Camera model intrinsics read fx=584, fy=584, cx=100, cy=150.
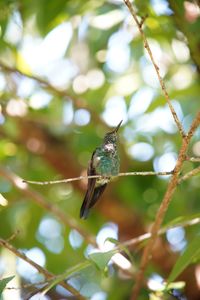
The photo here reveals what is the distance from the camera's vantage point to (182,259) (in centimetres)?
264

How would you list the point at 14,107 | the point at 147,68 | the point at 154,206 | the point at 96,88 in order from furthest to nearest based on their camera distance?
the point at 147,68 → the point at 96,88 → the point at 14,107 → the point at 154,206

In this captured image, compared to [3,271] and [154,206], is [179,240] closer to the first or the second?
[154,206]

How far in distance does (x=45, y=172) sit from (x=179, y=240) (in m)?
1.20

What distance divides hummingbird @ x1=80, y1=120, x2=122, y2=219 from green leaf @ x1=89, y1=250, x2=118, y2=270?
0.57 meters

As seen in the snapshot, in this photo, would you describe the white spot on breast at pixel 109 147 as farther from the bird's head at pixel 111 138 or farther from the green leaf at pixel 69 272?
the green leaf at pixel 69 272

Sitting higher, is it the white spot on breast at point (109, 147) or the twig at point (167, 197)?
the white spot on breast at point (109, 147)

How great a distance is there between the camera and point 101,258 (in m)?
2.33

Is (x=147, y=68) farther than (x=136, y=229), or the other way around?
(x=147, y=68)

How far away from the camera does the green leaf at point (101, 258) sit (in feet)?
7.43

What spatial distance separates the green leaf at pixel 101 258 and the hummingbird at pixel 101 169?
57cm

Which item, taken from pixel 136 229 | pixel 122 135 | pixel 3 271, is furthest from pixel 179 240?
pixel 3 271

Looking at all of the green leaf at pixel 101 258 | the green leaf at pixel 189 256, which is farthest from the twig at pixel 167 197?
the green leaf at pixel 101 258

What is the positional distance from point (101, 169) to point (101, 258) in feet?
3.50

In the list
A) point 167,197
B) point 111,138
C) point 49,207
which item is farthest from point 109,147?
point 167,197
